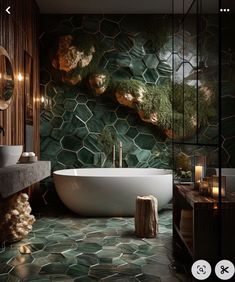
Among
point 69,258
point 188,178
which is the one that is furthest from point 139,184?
point 69,258

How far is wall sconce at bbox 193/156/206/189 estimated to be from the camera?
8.62ft

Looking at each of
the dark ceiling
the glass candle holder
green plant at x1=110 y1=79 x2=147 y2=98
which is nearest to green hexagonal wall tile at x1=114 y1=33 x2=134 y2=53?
the dark ceiling

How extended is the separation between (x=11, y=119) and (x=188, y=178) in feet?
6.37

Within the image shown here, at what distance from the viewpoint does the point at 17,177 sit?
2547 mm

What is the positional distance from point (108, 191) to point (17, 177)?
1.75m

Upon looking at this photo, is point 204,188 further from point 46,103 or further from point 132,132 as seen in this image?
point 46,103

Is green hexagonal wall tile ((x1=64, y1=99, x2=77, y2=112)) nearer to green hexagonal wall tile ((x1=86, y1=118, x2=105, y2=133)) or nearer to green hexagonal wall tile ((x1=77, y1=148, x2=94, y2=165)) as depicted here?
green hexagonal wall tile ((x1=86, y1=118, x2=105, y2=133))

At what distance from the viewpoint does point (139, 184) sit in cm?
417

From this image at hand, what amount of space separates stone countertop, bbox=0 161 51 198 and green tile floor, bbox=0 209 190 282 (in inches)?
22.9

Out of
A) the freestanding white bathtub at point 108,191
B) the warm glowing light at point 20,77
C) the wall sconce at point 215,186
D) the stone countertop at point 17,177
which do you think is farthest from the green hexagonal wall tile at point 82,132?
the wall sconce at point 215,186

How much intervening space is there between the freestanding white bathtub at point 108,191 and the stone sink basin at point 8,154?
1.32m

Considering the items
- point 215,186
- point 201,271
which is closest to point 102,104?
point 215,186

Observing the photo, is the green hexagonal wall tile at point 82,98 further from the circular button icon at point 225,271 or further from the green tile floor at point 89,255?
the circular button icon at point 225,271

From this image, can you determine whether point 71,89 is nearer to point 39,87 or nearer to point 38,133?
point 39,87
